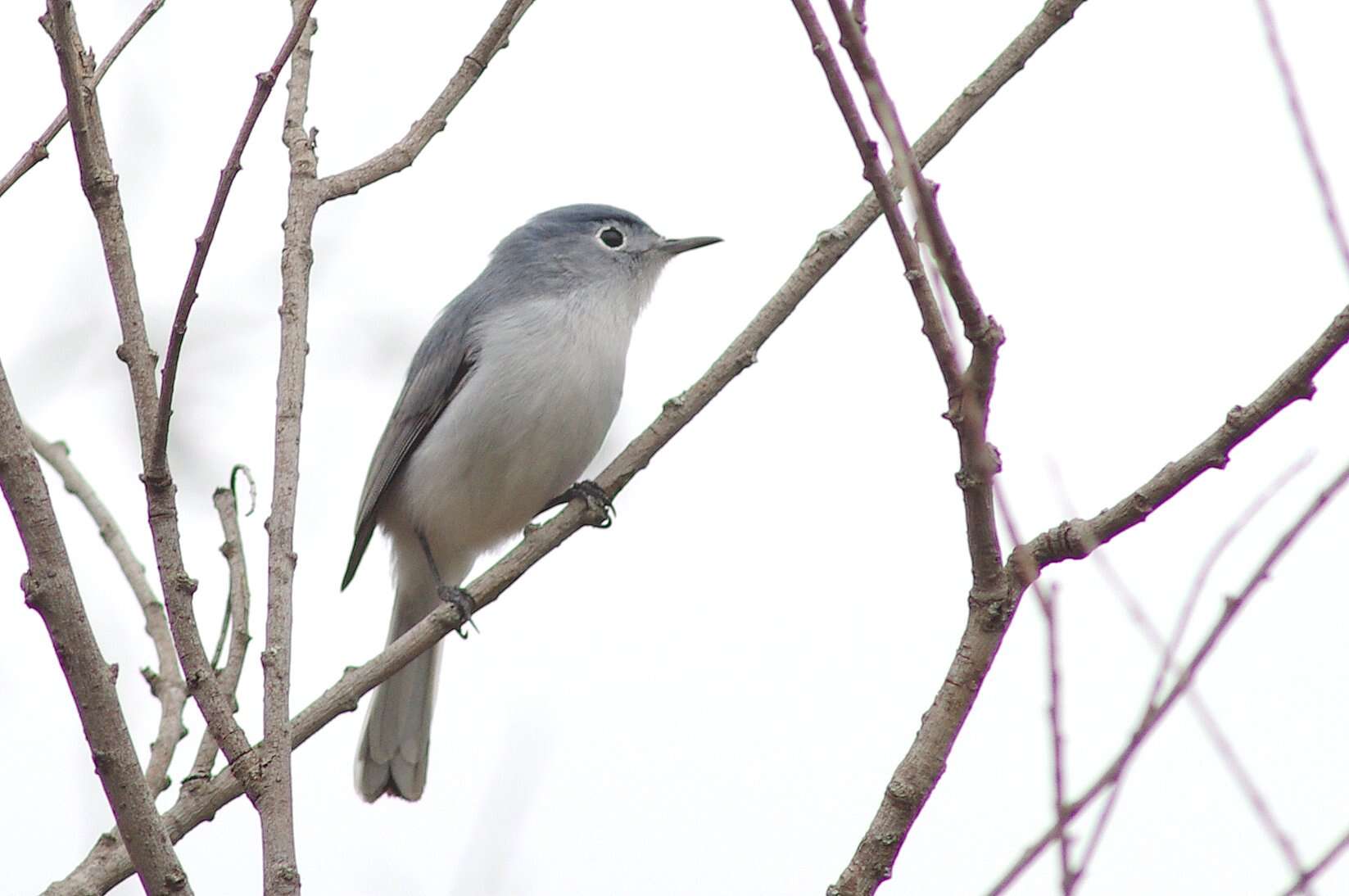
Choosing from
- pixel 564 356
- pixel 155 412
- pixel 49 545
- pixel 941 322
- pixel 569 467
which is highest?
pixel 564 356

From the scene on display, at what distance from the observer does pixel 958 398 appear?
1.91 meters

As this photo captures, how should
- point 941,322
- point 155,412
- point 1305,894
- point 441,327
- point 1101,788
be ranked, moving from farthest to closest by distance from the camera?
point 441,327
point 155,412
point 941,322
point 1101,788
point 1305,894

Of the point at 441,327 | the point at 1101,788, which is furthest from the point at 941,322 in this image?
the point at 441,327

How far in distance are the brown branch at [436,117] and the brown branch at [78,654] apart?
1422 millimetres

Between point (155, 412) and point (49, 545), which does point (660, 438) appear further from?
point (49, 545)

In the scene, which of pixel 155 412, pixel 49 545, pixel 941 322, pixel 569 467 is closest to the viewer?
pixel 941 322

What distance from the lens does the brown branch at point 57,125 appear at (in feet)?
8.98

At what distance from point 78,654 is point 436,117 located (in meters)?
1.77

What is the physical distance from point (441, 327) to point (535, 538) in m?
2.52

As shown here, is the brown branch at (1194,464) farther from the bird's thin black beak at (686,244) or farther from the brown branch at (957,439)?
the bird's thin black beak at (686,244)

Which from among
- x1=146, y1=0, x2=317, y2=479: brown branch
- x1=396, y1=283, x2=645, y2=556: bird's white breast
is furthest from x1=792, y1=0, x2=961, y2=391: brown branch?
x1=396, y1=283, x2=645, y2=556: bird's white breast

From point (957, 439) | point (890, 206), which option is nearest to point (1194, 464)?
point (957, 439)

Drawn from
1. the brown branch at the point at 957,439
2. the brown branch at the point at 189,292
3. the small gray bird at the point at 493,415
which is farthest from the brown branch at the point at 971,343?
the small gray bird at the point at 493,415

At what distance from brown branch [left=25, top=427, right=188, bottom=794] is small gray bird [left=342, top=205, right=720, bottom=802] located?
152cm
